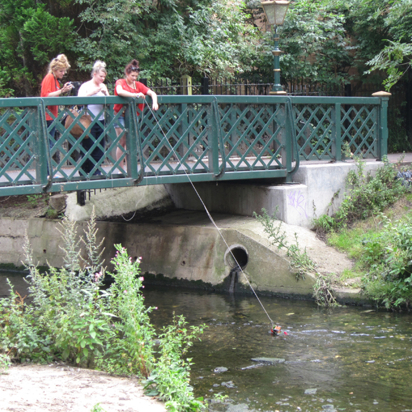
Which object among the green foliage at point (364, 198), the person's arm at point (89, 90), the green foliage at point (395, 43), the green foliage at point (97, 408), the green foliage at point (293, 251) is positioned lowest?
the green foliage at point (97, 408)

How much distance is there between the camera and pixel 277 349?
730cm

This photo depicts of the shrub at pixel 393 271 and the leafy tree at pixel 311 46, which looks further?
the leafy tree at pixel 311 46

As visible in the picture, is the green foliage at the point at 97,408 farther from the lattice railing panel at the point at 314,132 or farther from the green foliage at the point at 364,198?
the lattice railing panel at the point at 314,132

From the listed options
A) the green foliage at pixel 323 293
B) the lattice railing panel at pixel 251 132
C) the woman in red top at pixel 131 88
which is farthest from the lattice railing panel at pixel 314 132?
the woman in red top at pixel 131 88

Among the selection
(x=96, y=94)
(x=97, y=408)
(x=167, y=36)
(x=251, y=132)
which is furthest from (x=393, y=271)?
(x=167, y=36)

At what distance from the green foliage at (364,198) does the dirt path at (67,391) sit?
6630 mm

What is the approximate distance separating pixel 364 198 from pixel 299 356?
4.99 meters

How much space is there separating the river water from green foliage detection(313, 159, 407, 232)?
222cm

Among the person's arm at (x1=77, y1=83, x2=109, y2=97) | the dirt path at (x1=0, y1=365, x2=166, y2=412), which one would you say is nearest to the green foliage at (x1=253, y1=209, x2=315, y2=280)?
the person's arm at (x1=77, y1=83, x2=109, y2=97)

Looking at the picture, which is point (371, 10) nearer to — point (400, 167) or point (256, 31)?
point (256, 31)

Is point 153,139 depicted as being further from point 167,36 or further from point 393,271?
point 167,36

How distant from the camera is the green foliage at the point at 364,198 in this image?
11.0 meters

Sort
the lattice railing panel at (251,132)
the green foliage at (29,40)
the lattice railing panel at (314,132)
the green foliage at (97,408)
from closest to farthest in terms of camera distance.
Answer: the green foliage at (97,408)
the lattice railing panel at (251,132)
the lattice railing panel at (314,132)
the green foliage at (29,40)

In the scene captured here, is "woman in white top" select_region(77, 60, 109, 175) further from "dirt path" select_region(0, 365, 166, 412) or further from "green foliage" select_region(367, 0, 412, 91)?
"green foliage" select_region(367, 0, 412, 91)
